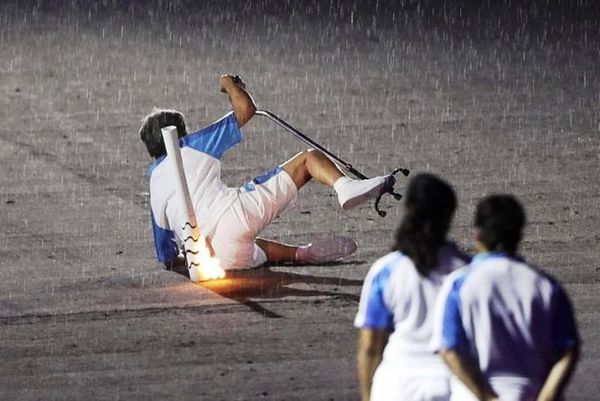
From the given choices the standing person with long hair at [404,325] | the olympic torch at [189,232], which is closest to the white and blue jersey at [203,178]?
the olympic torch at [189,232]

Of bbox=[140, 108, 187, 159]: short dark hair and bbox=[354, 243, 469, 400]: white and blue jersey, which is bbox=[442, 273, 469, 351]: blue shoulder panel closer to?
bbox=[354, 243, 469, 400]: white and blue jersey

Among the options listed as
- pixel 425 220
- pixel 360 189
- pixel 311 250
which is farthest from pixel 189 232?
pixel 425 220

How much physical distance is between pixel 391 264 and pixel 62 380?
330 cm

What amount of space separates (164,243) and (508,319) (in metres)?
5.62

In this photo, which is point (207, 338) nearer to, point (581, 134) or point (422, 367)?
point (422, 367)

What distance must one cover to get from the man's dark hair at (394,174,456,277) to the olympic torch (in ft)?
15.5

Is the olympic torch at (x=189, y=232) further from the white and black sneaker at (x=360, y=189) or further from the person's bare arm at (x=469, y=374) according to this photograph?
the person's bare arm at (x=469, y=374)

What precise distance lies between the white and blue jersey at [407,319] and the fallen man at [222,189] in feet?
15.3

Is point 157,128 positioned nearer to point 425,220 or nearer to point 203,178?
point 203,178

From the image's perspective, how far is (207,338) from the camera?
33.1 feet

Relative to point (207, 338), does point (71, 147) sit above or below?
above

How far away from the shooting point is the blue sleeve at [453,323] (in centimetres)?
620

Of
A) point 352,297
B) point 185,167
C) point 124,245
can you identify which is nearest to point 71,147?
point 124,245

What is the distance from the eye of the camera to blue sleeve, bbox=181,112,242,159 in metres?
11.4
